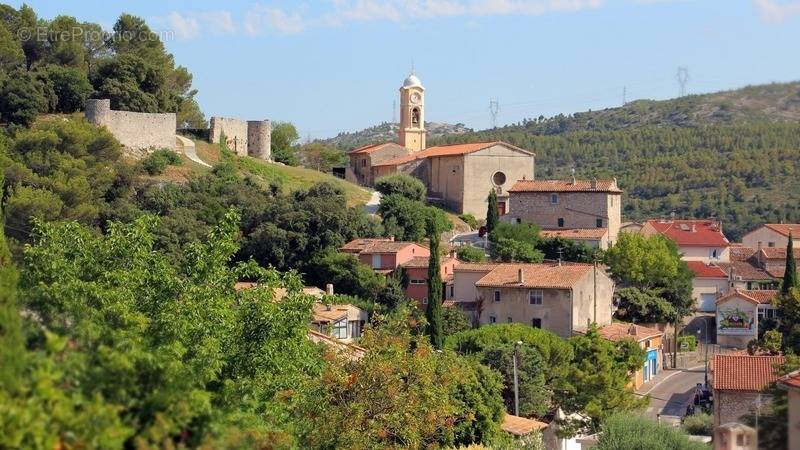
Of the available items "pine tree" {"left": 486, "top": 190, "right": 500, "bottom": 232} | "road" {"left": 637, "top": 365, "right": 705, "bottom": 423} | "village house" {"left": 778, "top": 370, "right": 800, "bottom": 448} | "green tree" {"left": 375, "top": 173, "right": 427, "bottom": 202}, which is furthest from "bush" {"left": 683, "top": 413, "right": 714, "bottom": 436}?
"green tree" {"left": 375, "top": 173, "right": 427, "bottom": 202}

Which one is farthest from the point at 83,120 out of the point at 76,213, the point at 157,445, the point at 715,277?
the point at 157,445

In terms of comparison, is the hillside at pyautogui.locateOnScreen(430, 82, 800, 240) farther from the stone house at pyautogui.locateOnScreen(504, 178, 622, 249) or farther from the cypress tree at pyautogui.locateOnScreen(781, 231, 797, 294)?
the cypress tree at pyautogui.locateOnScreen(781, 231, 797, 294)

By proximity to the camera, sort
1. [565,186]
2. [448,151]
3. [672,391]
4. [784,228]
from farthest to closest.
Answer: [784,228] → [448,151] → [565,186] → [672,391]

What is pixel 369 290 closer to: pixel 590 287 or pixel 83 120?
A: pixel 590 287

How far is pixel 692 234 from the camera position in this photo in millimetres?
68062

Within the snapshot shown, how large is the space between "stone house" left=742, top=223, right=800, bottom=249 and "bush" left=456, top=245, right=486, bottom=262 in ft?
68.3

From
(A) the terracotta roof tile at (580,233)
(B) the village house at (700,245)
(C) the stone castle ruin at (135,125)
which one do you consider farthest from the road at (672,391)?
(C) the stone castle ruin at (135,125)

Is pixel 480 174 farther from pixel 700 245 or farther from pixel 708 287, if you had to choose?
pixel 708 287

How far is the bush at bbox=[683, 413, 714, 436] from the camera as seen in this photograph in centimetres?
2783

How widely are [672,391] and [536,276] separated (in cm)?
740

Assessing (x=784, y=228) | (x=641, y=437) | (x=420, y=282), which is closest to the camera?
(x=641, y=437)

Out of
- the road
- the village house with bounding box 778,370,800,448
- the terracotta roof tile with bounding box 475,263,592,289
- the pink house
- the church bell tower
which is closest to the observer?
the village house with bounding box 778,370,800,448

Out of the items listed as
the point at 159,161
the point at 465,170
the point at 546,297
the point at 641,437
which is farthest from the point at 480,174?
the point at 641,437

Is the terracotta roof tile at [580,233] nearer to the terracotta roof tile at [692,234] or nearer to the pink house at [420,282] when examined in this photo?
the pink house at [420,282]
